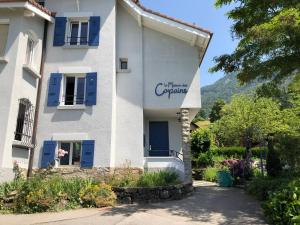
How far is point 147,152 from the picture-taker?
52.5 ft

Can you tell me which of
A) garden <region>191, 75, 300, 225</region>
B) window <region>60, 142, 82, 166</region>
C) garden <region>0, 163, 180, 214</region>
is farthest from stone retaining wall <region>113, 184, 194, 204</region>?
garden <region>191, 75, 300, 225</region>

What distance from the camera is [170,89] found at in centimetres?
1466

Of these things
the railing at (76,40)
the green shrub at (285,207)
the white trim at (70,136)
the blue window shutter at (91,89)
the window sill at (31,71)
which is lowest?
the green shrub at (285,207)

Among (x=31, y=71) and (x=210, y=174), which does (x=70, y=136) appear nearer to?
(x=31, y=71)

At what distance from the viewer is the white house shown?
531 inches

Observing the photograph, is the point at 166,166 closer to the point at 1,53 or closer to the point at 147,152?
the point at 147,152

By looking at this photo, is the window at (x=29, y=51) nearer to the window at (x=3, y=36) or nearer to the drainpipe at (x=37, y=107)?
the drainpipe at (x=37, y=107)

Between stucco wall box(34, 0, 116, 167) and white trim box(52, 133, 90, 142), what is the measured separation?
48mm

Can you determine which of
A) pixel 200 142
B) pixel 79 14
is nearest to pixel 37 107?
pixel 79 14

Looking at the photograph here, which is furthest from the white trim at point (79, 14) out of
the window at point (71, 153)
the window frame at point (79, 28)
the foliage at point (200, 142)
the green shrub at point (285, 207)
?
the foliage at point (200, 142)

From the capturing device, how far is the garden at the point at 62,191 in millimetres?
10336

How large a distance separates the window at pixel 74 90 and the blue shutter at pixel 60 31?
181 centimetres

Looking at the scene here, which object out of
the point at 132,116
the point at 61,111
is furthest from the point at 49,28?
the point at 132,116

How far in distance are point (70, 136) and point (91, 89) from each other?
2.41m
